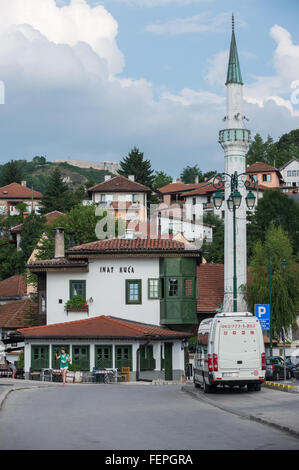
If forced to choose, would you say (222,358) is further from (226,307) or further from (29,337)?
(226,307)

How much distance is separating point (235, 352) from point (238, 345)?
24 cm

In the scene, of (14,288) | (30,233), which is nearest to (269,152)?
(30,233)

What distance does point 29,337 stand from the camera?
149 ft

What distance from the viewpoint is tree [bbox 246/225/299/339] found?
62344 millimetres

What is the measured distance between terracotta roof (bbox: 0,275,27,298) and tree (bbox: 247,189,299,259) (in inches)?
1089

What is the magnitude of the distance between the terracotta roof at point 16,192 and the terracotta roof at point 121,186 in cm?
2780

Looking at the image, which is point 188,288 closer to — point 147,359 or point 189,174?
point 147,359

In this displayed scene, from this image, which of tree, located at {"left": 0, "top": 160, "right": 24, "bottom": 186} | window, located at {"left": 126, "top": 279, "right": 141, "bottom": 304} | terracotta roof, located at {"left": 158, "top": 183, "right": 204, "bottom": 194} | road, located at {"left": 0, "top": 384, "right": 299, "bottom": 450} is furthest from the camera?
tree, located at {"left": 0, "top": 160, "right": 24, "bottom": 186}

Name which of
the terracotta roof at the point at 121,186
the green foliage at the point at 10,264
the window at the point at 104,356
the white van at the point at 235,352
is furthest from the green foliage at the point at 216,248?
the white van at the point at 235,352

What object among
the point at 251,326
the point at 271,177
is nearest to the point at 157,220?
the point at 271,177

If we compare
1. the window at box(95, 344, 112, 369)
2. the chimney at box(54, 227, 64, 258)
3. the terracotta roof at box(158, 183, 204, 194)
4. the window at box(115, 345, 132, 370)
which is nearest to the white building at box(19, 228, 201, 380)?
the window at box(95, 344, 112, 369)

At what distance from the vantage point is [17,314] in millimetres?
66562

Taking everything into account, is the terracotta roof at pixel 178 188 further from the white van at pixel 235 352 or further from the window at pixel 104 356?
the white van at pixel 235 352

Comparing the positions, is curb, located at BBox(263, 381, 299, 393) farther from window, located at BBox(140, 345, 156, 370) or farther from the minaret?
the minaret
